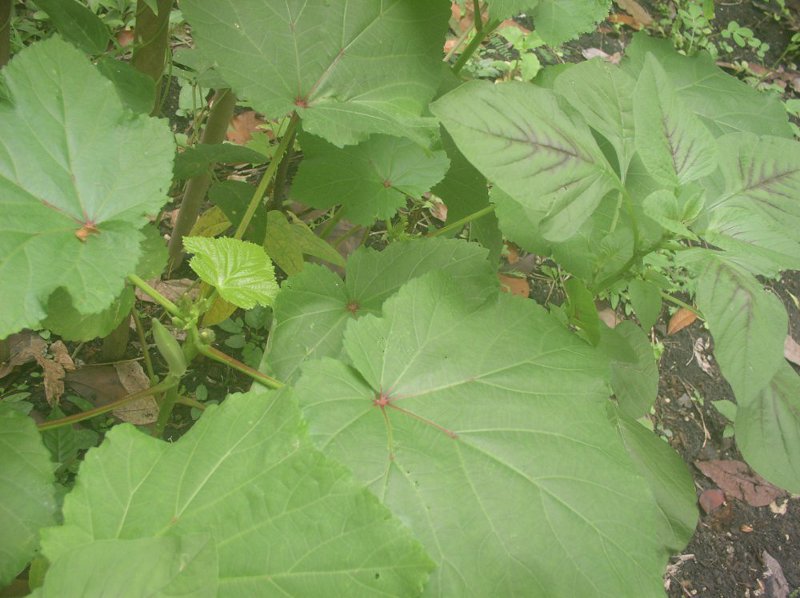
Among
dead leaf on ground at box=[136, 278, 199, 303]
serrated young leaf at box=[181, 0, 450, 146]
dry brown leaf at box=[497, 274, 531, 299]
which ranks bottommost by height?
dead leaf on ground at box=[136, 278, 199, 303]

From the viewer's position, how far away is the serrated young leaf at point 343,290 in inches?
42.2

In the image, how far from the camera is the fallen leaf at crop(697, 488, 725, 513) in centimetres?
192

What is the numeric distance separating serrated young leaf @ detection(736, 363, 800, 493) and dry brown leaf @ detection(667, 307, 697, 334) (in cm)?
120

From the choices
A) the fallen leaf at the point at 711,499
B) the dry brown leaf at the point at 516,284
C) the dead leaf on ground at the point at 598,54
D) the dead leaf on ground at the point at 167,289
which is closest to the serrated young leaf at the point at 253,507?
the dead leaf on ground at the point at 167,289

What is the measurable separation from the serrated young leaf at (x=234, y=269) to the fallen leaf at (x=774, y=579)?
5.63 feet

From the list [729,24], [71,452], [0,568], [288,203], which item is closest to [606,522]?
[0,568]

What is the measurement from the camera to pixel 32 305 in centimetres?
70

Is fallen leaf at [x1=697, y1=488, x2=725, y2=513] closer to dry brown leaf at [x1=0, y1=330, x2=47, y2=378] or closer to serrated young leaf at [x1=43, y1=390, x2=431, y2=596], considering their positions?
serrated young leaf at [x1=43, y1=390, x2=431, y2=596]

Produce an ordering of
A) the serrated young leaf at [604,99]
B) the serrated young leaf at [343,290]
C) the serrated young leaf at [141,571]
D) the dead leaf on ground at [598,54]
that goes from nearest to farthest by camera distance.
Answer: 1. the serrated young leaf at [141,571]
2. the serrated young leaf at [604,99]
3. the serrated young leaf at [343,290]
4. the dead leaf on ground at [598,54]

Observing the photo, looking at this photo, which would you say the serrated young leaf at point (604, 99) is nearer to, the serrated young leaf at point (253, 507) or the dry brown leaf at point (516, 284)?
the serrated young leaf at point (253, 507)

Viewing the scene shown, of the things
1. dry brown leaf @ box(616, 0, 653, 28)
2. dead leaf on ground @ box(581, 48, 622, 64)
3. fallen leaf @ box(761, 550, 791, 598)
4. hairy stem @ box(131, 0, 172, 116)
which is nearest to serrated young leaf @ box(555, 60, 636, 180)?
hairy stem @ box(131, 0, 172, 116)

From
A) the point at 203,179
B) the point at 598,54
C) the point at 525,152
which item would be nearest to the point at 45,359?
the point at 203,179

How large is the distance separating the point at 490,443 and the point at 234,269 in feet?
1.37

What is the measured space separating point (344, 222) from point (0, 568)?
1367mm
